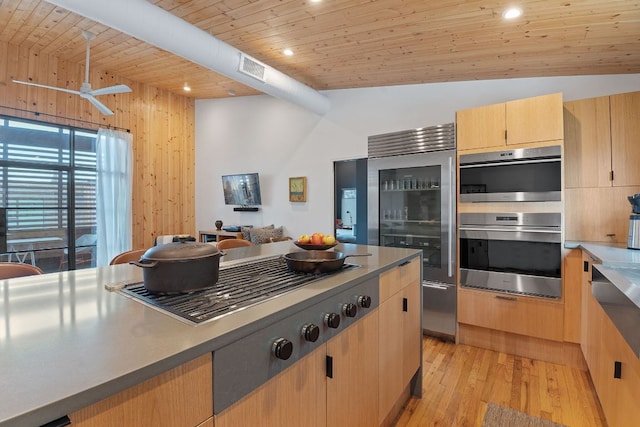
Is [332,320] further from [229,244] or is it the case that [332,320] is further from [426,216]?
[426,216]

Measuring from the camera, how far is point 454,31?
8.40ft

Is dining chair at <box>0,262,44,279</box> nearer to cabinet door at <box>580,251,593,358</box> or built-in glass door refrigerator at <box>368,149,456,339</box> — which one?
built-in glass door refrigerator at <box>368,149,456,339</box>

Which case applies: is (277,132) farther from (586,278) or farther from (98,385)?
(98,385)

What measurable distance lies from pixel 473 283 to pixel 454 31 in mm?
2132

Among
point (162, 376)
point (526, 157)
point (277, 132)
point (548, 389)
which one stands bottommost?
point (548, 389)

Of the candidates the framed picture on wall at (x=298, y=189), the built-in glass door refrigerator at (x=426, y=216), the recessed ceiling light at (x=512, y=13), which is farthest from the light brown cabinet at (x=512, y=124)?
the framed picture on wall at (x=298, y=189)

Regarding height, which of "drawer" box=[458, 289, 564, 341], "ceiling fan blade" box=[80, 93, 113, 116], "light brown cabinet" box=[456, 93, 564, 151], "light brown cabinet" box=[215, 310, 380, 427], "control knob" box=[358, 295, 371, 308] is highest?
"ceiling fan blade" box=[80, 93, 113, 116]

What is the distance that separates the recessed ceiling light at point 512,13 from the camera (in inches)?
85.9

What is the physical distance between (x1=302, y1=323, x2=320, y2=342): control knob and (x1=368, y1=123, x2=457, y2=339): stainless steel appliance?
2148mm

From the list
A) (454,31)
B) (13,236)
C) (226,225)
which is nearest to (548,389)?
(454,31)

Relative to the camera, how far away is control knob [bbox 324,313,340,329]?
1.16 metres

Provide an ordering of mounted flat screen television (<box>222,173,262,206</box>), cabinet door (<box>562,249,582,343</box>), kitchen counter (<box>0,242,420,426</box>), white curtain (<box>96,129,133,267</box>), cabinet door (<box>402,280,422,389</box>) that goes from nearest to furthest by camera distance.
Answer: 1. kitchen counter (<box>0,242,420,426</box>)
2. cabinet door (<box>402,280,422,389</box>)
3. cabinet door (<box>562,249,582,343</box>)
4. white curtain (<box>96,129,133,267</box>)
5. mounted flat screen television (<box>222,173,262,206</box>)

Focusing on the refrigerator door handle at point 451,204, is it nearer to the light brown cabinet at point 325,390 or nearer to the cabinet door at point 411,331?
the cabinet door at point 411,331

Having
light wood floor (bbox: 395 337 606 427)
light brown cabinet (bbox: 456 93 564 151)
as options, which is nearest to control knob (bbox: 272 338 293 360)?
light wood floor (bbox: 395 337 606 427)
